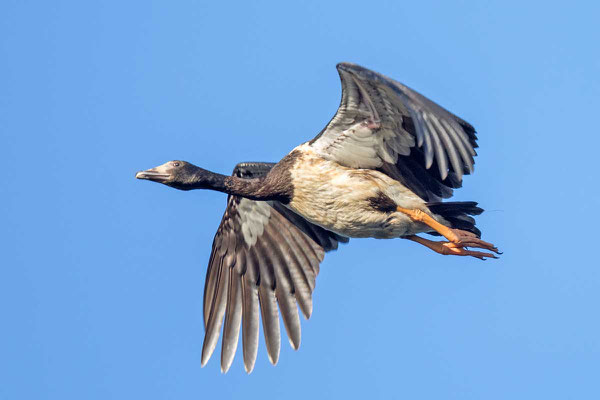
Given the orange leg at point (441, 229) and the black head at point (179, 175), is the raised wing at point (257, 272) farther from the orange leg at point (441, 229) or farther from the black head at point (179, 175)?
the orange leg at point (441, 229)

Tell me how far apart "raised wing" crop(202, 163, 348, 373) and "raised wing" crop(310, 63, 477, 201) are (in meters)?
1.34

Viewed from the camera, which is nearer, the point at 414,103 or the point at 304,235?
the point at 414,103

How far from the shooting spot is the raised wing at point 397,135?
28.8 feet

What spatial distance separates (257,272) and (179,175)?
67.8 inches

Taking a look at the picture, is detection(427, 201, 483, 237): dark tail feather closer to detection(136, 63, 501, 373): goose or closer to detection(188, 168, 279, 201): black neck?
detection(136, 63, 501, 373): goose

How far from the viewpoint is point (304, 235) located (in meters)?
11.8

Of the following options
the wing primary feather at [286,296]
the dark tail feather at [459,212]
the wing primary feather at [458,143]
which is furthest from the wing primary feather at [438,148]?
the wing primary feather at [286,296]

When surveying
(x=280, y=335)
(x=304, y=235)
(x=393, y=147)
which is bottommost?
(x=280, y=335)

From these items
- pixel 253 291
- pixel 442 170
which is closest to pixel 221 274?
pixel 253 291

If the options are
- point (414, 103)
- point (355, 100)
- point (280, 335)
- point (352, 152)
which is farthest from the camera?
point (280, 335)

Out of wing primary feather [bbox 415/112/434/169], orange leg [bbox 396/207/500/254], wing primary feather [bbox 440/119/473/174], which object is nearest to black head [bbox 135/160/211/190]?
orange leg [bbox 396/207/500/254]

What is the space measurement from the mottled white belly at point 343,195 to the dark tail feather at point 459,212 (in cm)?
18

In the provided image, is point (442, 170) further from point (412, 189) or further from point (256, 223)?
point (256, 223)

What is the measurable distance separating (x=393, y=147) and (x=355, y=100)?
2.76 ft
